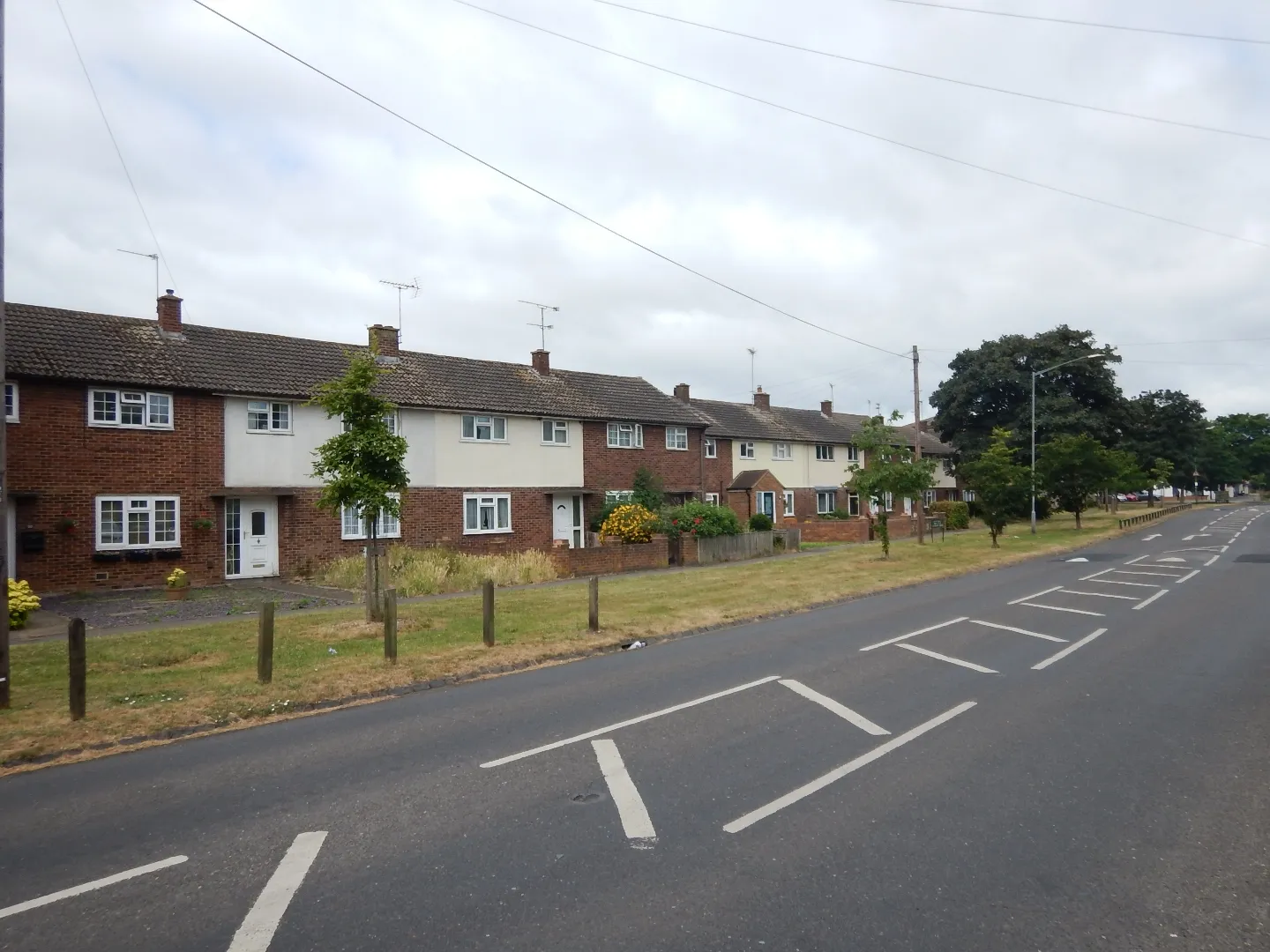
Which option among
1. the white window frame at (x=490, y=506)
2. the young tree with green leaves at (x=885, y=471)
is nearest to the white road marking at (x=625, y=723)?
the young tree with green leaves at (x=885, y=471)

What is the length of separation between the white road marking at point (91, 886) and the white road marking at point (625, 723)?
7.89 feet

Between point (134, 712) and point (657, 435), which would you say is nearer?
point (134, 712)

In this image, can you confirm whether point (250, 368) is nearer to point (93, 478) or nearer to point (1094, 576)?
point (93, 478)

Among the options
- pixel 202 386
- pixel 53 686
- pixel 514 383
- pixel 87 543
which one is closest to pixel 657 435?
pixel 514 383

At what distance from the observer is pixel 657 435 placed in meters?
36.0

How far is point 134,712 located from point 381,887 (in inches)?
227

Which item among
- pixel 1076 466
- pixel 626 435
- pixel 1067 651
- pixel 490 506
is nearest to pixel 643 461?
pixel 626 435

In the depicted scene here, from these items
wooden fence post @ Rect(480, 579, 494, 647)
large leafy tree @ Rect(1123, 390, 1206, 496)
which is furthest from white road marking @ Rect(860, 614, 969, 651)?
large leafy tree @ Rect(1123, 390, 1206, 496)

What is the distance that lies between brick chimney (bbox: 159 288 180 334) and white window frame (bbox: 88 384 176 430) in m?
3.23

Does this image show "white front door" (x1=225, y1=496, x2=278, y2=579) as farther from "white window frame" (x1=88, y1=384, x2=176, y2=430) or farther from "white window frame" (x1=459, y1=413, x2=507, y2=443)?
"white window frame" (x1=459, y1=413, x2=507, y2=443)

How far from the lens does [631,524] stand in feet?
90.6

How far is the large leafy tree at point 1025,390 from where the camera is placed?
173ft

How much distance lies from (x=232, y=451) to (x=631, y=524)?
12320 mm

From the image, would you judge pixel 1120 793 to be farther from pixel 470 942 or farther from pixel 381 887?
pixel 381 887
